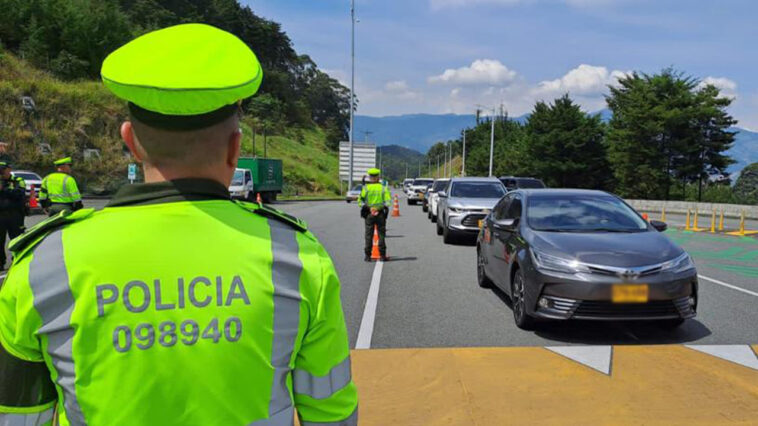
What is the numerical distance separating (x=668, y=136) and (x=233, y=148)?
45262 millimetres

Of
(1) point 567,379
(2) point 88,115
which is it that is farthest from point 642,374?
(2) point 88,115

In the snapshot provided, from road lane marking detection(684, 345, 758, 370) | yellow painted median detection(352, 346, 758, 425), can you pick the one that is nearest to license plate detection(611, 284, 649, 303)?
yellow painted median detection(352, 346, 758, 425)

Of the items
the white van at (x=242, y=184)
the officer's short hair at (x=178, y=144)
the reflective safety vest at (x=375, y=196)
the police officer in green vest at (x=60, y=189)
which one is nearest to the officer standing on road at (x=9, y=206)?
the police officer in green vest at (x=60, y=189)

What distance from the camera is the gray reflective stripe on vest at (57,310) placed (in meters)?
1.22

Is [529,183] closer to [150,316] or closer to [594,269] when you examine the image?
[594,269]

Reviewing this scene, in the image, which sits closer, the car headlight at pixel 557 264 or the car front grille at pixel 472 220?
the car headlight at pixel 557 264

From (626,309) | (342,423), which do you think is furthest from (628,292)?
(342,423)

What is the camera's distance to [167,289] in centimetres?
123

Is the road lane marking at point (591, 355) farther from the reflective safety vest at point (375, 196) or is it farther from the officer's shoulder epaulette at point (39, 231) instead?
the reflective safety vest at point (375, 196)

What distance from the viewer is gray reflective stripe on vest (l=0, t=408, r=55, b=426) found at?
1.26 meters

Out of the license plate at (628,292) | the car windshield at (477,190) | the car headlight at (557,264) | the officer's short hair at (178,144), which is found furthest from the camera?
the car windshield at (477,190)

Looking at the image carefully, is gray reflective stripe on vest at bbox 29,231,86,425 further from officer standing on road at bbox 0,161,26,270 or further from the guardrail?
the guardrail

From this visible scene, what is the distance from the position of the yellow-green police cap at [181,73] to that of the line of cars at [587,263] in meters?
5.04

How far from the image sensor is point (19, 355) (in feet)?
4.08
